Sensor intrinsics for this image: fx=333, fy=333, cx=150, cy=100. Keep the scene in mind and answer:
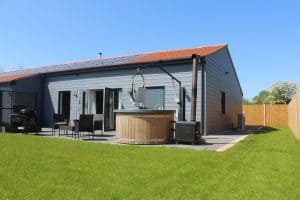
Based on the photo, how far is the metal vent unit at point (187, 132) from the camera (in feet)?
32.9

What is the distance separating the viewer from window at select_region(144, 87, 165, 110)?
48.6 ft

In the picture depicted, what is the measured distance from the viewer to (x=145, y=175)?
212 inches

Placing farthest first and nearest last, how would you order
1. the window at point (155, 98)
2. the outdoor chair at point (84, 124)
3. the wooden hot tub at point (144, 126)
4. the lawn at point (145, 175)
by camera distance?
1. the window at point (155, 98)
2. the outdoor chair at point (84, 124)
3. the wooden hot tub at point (144, 126)
4. the lawn at point (145, 175)

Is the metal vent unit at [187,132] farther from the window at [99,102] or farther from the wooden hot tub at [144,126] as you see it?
the window at [99,102]

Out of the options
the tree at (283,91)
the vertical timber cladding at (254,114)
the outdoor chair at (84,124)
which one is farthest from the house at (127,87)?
the tree at (283,91)

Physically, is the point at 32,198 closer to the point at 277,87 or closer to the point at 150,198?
the point at 150,198

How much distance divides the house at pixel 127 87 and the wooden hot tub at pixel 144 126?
405 cm

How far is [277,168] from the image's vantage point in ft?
20.3

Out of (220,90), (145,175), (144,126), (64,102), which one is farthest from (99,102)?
(145,175)

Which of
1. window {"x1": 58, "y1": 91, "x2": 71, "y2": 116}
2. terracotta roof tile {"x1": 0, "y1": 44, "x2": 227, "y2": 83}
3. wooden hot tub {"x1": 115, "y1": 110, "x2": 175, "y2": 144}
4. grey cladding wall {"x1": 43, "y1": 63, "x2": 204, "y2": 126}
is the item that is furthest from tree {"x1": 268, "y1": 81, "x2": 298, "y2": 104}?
wooden hot tub {"x1": 115, "y1": 110, "x2": 175, "y2": 144}

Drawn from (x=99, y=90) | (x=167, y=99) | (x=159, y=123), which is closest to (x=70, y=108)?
(x=99, y=90)

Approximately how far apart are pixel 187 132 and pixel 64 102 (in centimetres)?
1057

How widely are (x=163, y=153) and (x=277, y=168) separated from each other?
→ 256 cm

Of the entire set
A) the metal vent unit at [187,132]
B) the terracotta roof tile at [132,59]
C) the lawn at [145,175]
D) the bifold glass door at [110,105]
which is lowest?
the lawn at [145,175]
